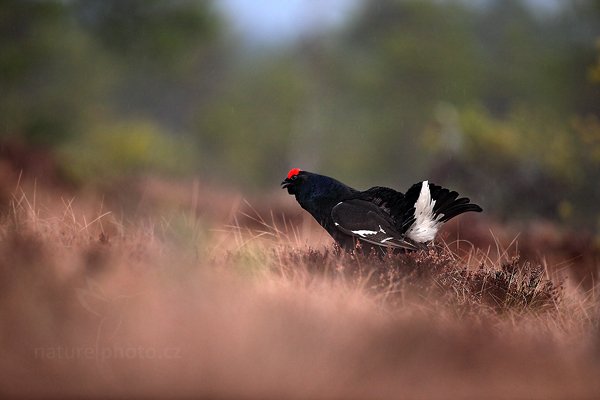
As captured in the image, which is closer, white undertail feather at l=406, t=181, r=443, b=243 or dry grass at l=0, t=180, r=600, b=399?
dry grass at l=0, t=180, r=600, b=399

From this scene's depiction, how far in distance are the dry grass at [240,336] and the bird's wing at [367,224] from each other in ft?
1.64

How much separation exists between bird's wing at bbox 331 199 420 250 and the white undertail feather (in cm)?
10

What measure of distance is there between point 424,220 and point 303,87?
19.7 m

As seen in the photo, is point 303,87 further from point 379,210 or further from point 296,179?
point 379,210

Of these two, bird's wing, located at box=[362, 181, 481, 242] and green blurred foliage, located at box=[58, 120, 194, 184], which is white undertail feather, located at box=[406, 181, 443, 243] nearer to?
bird's wing, located at box=[362, 181, 481, 242]

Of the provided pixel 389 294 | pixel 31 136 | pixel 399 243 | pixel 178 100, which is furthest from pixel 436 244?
pixel 178 100

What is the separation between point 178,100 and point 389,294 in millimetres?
27011

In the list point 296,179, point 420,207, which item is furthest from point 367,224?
point 296,179

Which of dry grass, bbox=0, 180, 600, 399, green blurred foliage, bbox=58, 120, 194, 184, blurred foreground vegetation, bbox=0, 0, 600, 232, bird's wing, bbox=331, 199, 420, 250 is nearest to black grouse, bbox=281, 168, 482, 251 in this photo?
bird's wing, bbox=331, 199, 420, 250

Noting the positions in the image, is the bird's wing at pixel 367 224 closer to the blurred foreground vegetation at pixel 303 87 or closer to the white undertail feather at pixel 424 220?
the white undertail feather at pixel 424 220

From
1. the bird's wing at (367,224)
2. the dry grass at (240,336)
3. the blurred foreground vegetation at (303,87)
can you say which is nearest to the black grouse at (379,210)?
the bird's wing at (367,224)

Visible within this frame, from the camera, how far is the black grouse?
435 centimetres

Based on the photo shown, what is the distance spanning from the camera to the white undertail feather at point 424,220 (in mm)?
4379

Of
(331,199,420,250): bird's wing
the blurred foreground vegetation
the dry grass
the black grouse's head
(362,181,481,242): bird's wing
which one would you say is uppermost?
Answer: the blurred foreground vegetation
